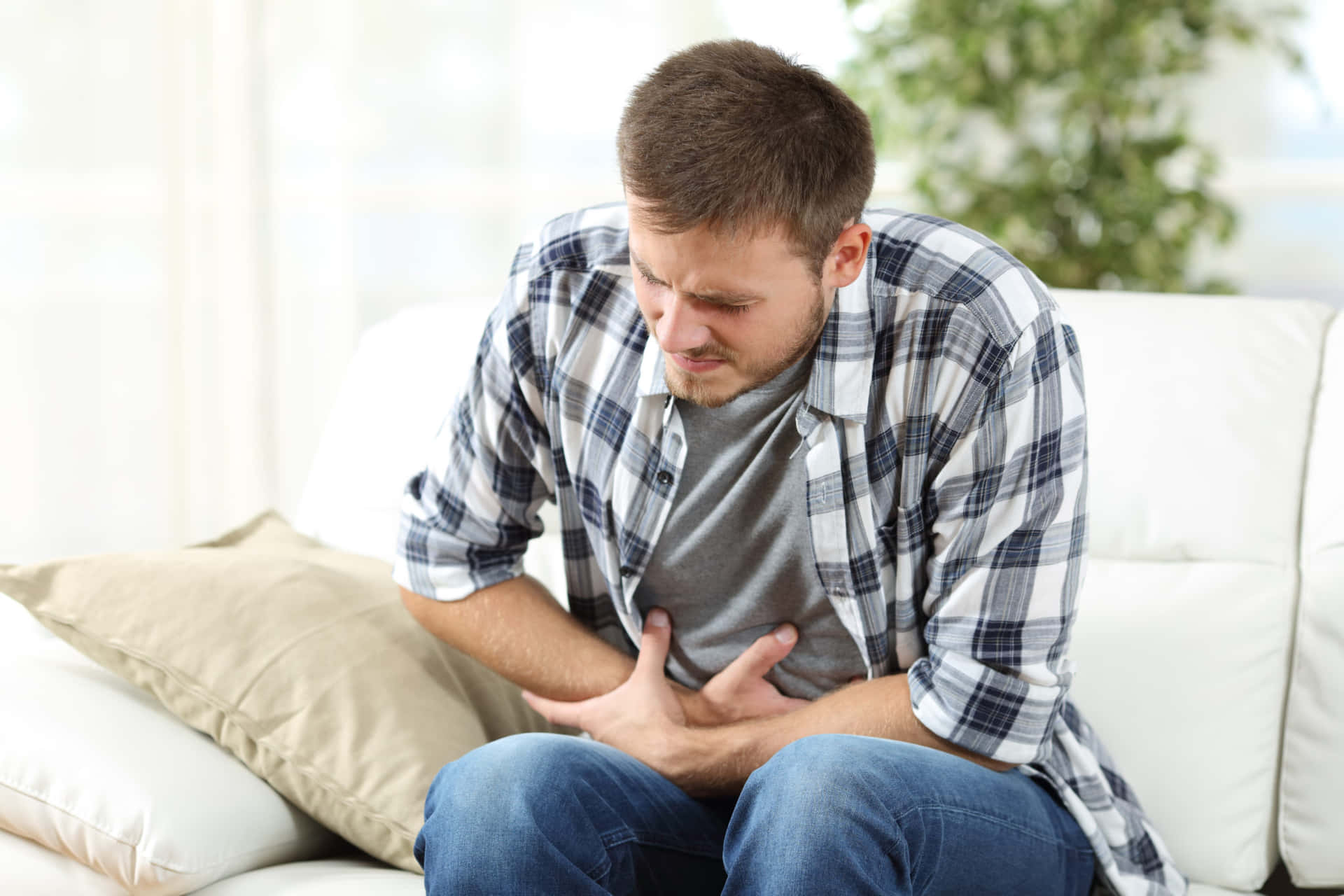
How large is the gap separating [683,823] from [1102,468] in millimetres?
625

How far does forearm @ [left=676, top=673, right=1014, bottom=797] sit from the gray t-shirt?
8 cm

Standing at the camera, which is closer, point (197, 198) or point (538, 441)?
point (538, 441)

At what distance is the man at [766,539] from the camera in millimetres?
944

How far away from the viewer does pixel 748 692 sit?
1.17 meters

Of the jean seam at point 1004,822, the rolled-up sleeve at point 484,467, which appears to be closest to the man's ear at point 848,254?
the rolled-up sleeve at point 484,467

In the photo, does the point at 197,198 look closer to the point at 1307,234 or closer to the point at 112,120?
the point at 112,120

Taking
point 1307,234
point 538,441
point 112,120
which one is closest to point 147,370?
point 112,120

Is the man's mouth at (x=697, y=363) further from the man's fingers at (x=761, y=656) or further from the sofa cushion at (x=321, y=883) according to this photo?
the sofa cushion at (x=321, y=883)

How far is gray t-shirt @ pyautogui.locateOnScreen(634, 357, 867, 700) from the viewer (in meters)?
1.13

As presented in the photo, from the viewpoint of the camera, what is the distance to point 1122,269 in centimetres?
244

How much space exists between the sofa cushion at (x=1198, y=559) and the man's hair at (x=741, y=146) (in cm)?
54

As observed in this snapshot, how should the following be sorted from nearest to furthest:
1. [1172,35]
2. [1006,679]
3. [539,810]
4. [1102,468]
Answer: [539,810] < [1006,679] < [1102,468] < [1172,35]

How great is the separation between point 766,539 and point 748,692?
0.50 feet

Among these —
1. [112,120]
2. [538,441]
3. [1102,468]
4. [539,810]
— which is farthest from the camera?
[112,120]
